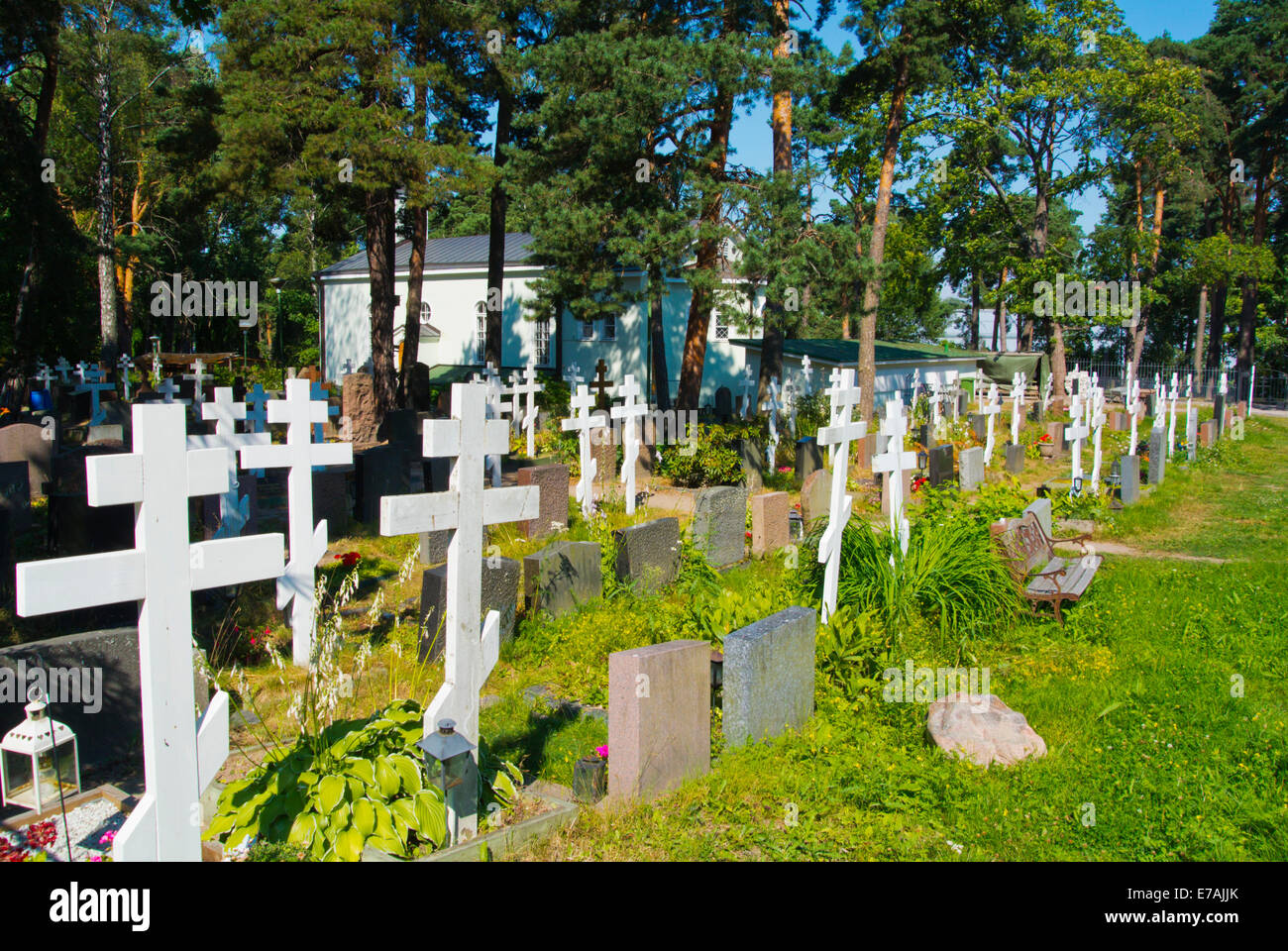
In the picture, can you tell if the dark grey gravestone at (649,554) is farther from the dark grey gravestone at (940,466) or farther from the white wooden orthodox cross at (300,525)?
the dark grey gravestone at (940,466)

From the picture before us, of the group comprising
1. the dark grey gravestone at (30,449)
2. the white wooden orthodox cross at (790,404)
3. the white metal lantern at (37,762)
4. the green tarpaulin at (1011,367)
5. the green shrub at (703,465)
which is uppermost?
the green tarpaulin at (1011,367)

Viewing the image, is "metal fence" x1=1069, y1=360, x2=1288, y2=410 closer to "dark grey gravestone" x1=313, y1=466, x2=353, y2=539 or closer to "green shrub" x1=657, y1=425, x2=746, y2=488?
"green shrub" x1=657, y1=425, x2=746, y2=488

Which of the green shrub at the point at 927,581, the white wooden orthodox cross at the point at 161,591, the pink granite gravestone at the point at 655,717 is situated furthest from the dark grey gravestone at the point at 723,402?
the white wooden orthodox cross at the point at 161,591

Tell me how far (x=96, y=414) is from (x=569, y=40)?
35.2 ft

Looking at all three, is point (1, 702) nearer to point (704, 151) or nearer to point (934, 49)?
point (704, 151)

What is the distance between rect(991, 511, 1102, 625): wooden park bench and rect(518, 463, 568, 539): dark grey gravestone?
15.3ft

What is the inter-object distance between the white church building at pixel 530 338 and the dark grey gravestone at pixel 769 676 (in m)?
19.7

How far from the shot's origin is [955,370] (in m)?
35.3

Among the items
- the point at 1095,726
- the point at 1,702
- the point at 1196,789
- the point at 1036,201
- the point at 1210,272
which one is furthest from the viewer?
the point at 1210,272

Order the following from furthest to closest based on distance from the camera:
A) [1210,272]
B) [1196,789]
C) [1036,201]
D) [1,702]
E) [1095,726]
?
[1210,272], [1036,201], [1095,726], [1196,789], [1,702]

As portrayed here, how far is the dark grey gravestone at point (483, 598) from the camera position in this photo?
6348 mm

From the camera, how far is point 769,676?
5262 millimetres

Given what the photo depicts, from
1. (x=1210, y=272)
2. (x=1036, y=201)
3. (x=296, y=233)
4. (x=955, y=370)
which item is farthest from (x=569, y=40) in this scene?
(x=296, y=233)

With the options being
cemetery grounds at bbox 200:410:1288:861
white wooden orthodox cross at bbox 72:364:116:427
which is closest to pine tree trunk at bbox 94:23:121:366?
white wooden orthodox cross at bbox 72:364:116:427
